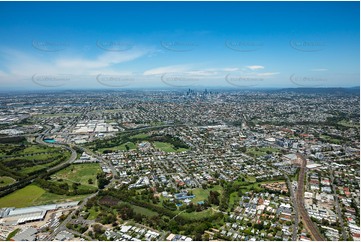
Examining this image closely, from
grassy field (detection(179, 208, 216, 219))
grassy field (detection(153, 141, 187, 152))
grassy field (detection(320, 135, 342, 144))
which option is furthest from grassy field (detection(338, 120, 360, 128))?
grassy field (detection(179, 208, 216, 219))

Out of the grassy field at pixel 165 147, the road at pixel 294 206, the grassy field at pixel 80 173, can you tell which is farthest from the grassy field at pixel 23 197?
the road at pixel 294 206

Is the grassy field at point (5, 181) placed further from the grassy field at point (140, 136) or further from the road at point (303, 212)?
the road at point (303, 212)

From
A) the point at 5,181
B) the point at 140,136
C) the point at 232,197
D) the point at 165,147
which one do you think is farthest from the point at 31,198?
the point at 140,136

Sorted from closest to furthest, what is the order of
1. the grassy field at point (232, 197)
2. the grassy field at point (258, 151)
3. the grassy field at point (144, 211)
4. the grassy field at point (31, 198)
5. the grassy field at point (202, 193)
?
the grassy field at point (144, 211), the grassy field at point (232, 197), the grassy field at point (31, 198), the grassy field at point (202, 193), the grassy field at point (258, 151)

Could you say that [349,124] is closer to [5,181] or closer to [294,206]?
[294,206]

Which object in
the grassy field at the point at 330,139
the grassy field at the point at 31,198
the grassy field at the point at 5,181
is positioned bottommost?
the grassy field at the point at 31,198

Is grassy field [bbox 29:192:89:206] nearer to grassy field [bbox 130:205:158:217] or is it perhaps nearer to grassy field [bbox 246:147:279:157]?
grassy field [bbox 130:205:158:217]

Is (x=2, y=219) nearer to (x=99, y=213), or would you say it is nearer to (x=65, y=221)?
(x=65, y=221)
